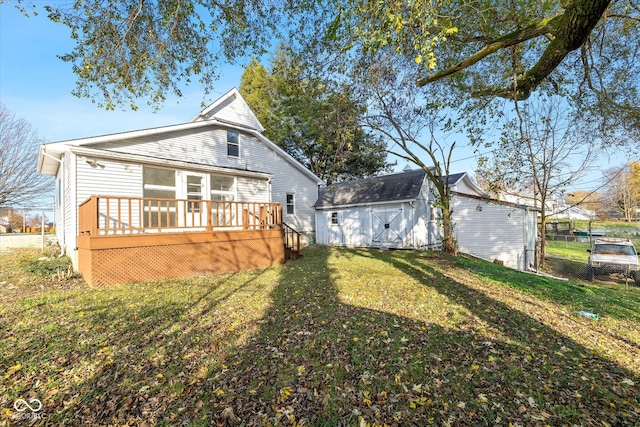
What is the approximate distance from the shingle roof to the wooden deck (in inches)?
205

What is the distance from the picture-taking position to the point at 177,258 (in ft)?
23.4

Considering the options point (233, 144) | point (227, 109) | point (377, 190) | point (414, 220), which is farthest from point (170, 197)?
point (414, 220)

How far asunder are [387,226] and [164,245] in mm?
9959

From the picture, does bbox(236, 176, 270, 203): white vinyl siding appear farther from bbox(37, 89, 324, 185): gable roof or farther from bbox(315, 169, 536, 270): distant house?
bbox(315, 169, 536, 270): distant house

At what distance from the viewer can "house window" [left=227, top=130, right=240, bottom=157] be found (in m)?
12.4

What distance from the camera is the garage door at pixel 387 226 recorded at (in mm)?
13406

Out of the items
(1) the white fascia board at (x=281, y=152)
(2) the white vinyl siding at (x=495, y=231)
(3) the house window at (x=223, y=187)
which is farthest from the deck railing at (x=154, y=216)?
(2) the white vinyl siding at (x=495, y=231)

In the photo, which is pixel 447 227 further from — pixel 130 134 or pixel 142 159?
pixel 130 134

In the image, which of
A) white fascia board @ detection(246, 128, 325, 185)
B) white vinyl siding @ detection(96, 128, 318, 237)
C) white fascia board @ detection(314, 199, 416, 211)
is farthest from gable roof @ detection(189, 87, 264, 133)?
white fascia board @ detection(314, 199, 416, 211)

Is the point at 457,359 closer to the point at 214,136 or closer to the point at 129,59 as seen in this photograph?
the point at 129,59

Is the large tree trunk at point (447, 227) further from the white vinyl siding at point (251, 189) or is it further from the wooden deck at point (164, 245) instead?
the white vinyl siding at point (251, 189)

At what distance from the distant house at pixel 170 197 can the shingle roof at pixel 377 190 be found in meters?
3.28

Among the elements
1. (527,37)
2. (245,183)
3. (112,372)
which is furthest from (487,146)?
(112,372)

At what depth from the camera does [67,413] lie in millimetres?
2330
